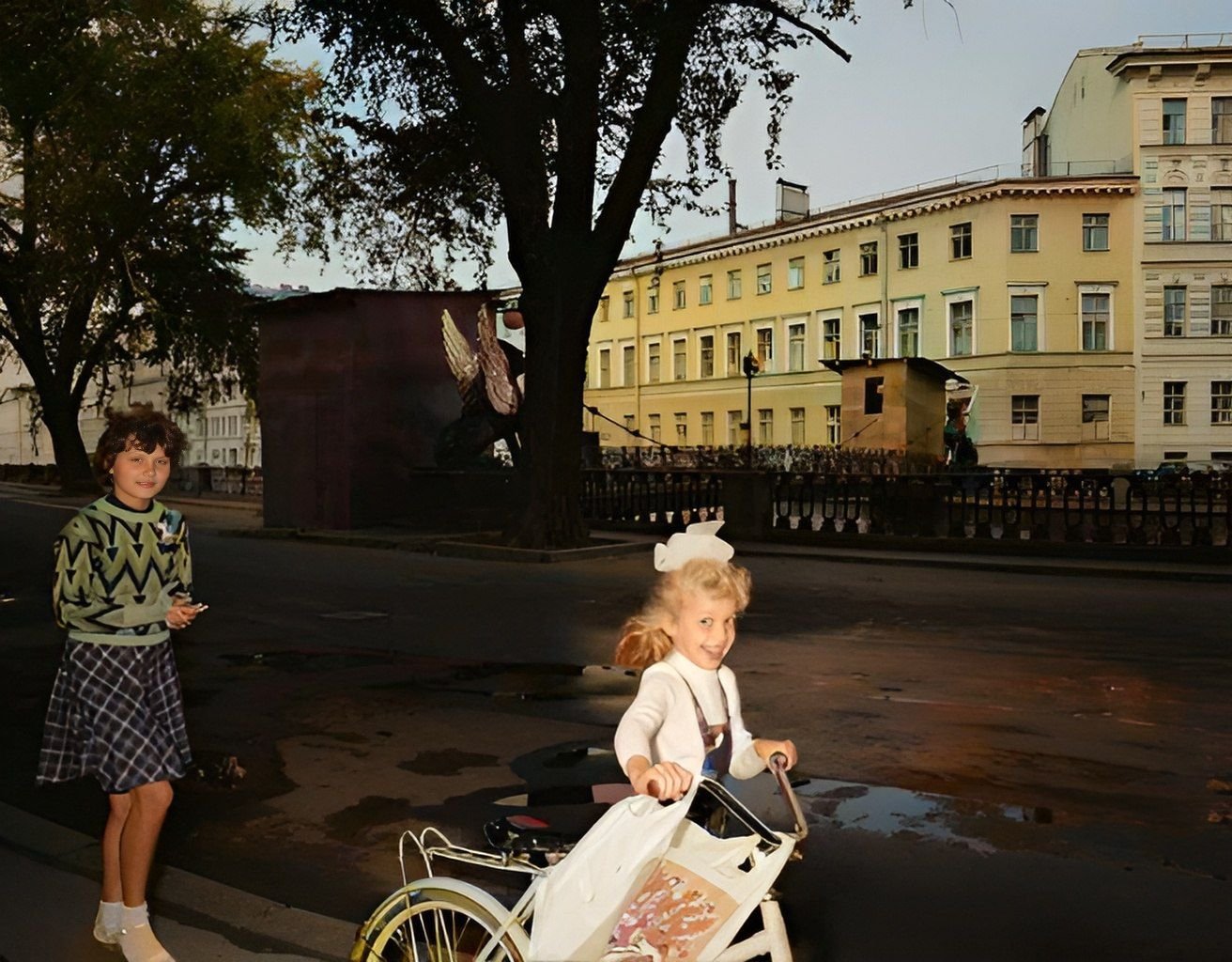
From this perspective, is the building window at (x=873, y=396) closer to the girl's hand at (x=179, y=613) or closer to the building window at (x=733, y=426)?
the building window at (x=733, y=426)

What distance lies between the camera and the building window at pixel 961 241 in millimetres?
51719

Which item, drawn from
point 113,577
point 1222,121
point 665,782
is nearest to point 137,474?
point 113,577

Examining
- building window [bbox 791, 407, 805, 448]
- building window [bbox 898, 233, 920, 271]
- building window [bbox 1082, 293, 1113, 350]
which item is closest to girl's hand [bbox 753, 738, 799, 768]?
building window [bbox 1082, 293, 1113, 350]

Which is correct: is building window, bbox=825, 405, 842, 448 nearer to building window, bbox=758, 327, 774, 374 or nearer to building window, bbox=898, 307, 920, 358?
building window, bbox=898, 307, 920, 358

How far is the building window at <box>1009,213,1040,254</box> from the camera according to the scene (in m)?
50.4

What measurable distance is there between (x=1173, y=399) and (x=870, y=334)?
13049 mm

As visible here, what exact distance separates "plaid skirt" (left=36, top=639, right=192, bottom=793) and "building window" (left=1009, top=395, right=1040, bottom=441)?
49465 mm

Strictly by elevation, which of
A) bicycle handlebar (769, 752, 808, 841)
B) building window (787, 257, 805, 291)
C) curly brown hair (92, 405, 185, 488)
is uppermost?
building window (787, 257, 805, 291)

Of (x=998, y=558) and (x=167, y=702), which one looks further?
(x=998, y=558)

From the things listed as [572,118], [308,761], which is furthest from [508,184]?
[308,761]

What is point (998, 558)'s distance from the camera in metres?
18.0

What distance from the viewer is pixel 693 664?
3.12 metres

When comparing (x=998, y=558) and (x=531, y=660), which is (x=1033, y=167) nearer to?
(x=998, y=558)

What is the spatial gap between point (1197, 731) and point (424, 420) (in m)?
19.0
